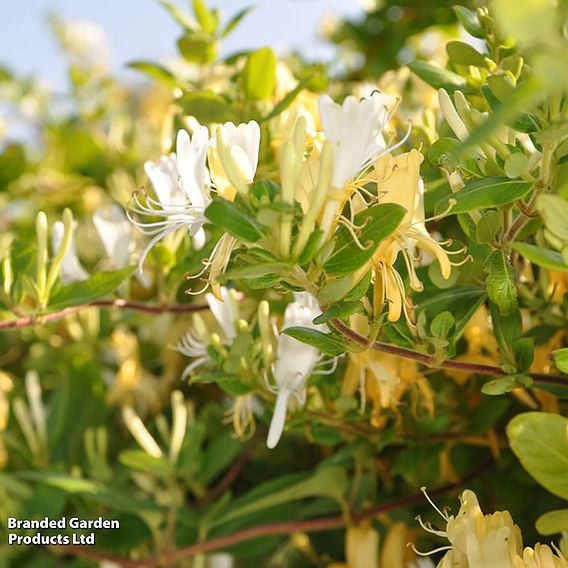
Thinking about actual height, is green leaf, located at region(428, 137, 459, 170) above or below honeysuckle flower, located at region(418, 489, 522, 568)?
above

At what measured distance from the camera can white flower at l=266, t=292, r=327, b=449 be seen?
0.50 meters

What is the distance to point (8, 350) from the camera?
1.13 meters

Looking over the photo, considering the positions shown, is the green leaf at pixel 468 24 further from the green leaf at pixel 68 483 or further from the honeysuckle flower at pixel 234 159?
the green leaf at pixel 68 483

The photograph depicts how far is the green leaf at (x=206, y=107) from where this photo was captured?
64 cm

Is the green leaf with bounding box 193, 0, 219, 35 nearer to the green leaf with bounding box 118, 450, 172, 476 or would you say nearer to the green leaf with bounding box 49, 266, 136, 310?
the green leaf with bounding box 49, 266, 136, 310

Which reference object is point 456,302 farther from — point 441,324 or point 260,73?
point 260,73

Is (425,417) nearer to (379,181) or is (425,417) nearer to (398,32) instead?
(379,181)

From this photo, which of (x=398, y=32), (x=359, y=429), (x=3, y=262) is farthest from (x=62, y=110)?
(x=359, y=429)

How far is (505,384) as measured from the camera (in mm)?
431

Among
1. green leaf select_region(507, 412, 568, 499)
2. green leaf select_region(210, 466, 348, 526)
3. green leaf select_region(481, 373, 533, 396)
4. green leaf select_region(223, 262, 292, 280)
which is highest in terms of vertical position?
green leaf select_region(223, 262, 292, 280)

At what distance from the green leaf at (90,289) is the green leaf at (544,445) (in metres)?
0.29

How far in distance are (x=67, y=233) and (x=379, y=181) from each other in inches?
10.2

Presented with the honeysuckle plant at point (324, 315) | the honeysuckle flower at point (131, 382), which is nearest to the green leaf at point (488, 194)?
the honeysuckle plant at point (324, 315)

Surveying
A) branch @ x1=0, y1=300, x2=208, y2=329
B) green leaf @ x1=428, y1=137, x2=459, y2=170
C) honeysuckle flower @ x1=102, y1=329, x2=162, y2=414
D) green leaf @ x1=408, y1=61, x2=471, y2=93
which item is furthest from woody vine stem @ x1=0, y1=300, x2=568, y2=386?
honeysuckle flower @ x1=102, y1=329, x2=162, y2=414
